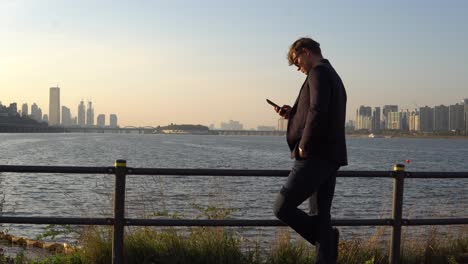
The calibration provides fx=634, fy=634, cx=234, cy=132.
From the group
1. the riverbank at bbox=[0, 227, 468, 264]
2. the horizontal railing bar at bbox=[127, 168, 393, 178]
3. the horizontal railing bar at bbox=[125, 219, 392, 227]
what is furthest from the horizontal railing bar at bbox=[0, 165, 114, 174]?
the riverbank at bbox=[0, 227, 468, 264]

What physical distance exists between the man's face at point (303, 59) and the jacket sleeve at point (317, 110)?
175 millimetres

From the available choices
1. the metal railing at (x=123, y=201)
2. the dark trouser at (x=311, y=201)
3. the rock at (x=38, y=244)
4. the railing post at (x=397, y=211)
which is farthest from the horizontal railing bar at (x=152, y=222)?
the rock at (x=38, y=244)

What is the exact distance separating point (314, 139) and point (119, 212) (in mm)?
2070

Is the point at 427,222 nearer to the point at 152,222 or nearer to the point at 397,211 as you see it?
the point at 397,211

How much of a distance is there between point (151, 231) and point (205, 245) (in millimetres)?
641

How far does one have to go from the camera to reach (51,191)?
69.0ft

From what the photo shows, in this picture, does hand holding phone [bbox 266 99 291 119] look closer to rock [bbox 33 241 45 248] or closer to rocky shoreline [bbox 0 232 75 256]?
rocky shoreline [bbox 0 232 75 256]

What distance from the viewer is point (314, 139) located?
521 centimetres

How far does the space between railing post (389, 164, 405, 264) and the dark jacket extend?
1.22 m

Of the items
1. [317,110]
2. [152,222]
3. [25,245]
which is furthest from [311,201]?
[25,245]

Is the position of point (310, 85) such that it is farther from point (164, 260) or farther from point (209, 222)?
point (164, 260)

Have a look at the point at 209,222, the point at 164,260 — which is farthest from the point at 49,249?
the point at 209,222

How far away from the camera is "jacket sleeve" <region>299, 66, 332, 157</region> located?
5109mm

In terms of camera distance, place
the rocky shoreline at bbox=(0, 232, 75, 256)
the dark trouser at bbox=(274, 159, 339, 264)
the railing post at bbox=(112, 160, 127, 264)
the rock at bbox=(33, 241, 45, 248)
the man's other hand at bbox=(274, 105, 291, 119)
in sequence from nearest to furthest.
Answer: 1. the dark trouser at bbox=(274, 159, 339, 264)
2. the man's other hand at bbox=(274, 105, 291, 119)
3. the railing post at bbox=(112, 160, 127, 264)
4. the rocky shoreline at bbox=(0, 232, 75, 256)
5. the rock at bbox=(33, 241, 45, 248)
